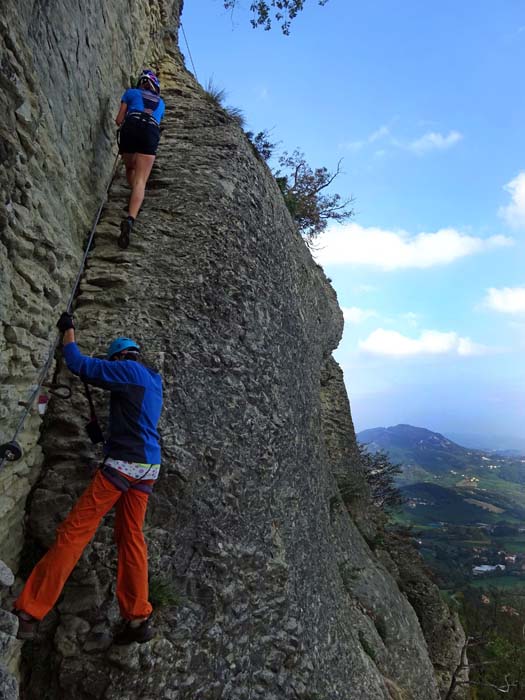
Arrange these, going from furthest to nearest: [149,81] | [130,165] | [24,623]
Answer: [149,81] < [130,165] < [24,623]

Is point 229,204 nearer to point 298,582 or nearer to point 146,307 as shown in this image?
point 146,307

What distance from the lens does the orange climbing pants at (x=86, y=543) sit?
11.4ft

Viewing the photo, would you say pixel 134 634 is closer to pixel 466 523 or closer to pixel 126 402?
pixel 126 402

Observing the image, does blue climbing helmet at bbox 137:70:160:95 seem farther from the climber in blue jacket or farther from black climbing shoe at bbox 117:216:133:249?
the climber in blue jacket

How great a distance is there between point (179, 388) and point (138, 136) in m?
3.98

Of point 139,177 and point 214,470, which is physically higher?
point 139,177

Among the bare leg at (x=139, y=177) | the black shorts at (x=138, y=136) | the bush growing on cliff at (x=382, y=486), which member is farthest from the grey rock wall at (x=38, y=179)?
the bush growing on cliff at (x=382, y=486)

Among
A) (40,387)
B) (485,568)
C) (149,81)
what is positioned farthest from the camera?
(485,568)

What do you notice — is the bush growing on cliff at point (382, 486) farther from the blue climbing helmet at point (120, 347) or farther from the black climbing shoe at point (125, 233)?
the blue climbing helmet at point (120, 347)

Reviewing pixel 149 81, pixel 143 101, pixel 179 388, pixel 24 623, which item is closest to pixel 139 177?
pixel 143 101

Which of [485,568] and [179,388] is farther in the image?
[485,568]

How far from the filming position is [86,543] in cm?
371

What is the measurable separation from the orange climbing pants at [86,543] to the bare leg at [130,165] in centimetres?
471

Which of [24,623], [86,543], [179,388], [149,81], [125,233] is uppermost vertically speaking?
[149,81]
